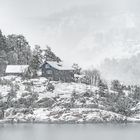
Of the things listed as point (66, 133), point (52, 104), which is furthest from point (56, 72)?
point (66, 133)

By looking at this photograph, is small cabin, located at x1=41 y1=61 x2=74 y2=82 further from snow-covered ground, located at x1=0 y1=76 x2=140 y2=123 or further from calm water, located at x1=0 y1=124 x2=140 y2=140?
calm water, located at x1=0 y1=124 x2=140 y2=140

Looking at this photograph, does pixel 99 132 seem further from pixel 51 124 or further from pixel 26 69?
pixel 26 69

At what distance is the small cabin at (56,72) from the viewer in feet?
642

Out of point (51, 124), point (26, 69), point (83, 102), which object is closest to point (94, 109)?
point (83, 102)

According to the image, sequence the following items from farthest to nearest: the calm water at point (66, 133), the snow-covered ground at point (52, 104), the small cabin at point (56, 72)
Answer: the small cabin at point (56, 72)
the snow-covered ground at point (52, 104)
the calm water at point (66, 133)

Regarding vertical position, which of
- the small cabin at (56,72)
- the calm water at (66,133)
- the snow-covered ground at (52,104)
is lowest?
the calm water at (66,133)

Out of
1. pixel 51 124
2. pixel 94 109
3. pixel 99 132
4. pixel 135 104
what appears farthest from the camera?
pixel 135 104

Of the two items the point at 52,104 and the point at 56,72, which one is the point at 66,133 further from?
the point at 56,72

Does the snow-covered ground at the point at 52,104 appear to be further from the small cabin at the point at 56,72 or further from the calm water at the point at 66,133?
the calm water at the point at 66,133

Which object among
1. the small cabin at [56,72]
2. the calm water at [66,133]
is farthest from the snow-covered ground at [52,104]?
the calm water at [66,133]

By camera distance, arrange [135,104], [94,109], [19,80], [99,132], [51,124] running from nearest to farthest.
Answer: [99,132] < [51,124] < [94,109] < [135,104] < [19,80]

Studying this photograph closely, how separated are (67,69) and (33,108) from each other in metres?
38.8

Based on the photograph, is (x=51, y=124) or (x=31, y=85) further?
(x=31, y=85)

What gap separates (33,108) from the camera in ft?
538
